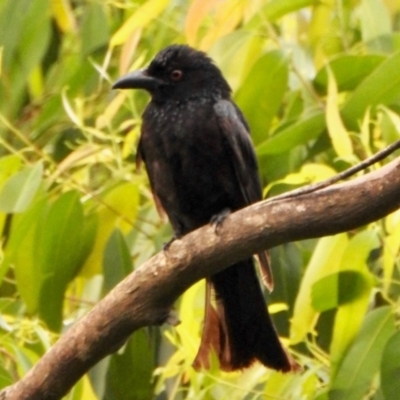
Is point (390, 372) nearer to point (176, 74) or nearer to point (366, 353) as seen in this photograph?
point (366, 353)

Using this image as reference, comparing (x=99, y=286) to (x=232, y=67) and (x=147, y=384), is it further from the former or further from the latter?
(x=232, y=67)

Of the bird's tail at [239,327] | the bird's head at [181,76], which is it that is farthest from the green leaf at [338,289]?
the bird's head at [181,76]

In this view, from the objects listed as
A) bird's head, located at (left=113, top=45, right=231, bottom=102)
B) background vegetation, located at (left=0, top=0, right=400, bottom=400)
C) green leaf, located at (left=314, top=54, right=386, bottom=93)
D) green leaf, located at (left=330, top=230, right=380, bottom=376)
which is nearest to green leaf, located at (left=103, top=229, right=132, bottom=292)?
background vegetation, located at (left=0, top=0, right=400, bottom=400)

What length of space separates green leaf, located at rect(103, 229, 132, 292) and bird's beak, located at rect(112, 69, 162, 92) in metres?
0.40

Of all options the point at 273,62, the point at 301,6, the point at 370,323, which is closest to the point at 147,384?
the point at 370,323

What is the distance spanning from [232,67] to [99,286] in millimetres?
697

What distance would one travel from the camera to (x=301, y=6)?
10.0ft

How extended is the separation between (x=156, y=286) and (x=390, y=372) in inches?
21.6

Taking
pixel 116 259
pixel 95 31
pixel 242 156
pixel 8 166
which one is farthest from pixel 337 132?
pixel 95 31

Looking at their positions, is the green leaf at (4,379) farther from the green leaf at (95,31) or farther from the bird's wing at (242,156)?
the green leaf at (95,31)

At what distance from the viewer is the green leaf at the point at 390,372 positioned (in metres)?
2.41

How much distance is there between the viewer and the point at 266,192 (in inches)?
111

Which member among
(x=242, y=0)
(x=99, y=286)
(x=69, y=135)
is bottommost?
(x=99, y=286)

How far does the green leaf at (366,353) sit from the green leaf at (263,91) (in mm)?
662
